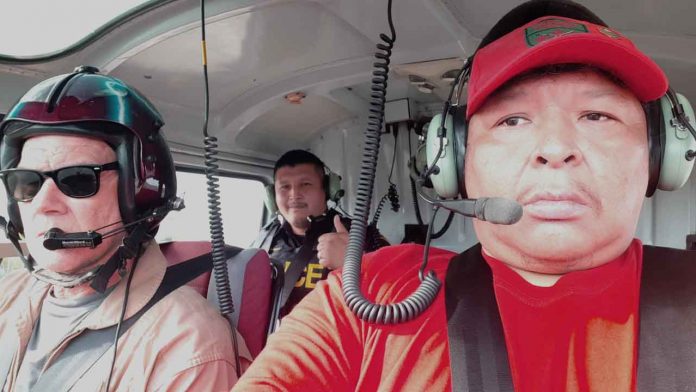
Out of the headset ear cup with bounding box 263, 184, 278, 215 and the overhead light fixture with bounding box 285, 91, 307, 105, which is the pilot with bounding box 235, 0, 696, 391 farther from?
the headset ear cup with bounding box 263, 184, 278, 215

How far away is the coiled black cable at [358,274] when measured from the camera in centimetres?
93

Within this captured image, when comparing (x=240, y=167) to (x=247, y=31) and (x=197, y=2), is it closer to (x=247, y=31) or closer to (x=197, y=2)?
(x=247, y=31)

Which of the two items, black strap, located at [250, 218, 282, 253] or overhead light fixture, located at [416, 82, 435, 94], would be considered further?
black strap, located at [250, 218, 282, 253]

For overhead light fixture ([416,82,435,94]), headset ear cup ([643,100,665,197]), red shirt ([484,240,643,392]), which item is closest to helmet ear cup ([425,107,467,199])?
red shirt ([484,240,643,392])

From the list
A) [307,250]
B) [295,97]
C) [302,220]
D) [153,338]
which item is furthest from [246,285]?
[302,220]

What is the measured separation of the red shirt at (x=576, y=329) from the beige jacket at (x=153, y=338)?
782 mm

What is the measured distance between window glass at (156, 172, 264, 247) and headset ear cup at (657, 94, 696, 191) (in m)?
2.10

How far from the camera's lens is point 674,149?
92 cm

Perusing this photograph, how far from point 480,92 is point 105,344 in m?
1.19

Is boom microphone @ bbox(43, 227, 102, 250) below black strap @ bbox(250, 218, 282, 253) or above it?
below

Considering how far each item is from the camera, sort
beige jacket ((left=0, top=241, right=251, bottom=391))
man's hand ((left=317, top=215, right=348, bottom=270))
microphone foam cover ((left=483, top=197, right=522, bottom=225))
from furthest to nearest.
Result: man's hand ((left=317, top=215, right=348, bottom=270)), beige jacket ((left=0, top=241, right=251, bottom=391)), microphone foam cover ((left=483, top=197, right=522, bottom=225))

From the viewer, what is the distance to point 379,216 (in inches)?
152

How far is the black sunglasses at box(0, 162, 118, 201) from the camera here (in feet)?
3.95

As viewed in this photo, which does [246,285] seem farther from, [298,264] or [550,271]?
[298,264]
